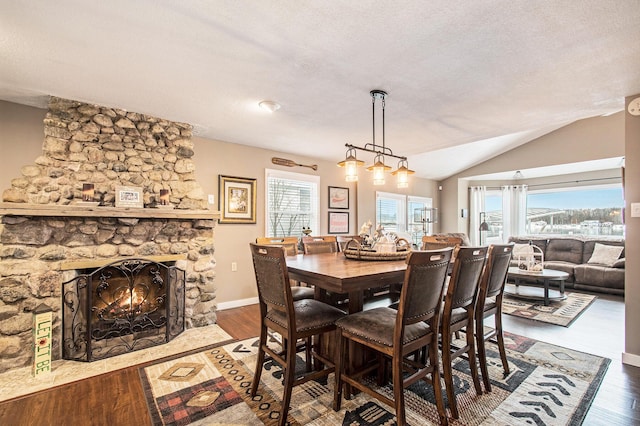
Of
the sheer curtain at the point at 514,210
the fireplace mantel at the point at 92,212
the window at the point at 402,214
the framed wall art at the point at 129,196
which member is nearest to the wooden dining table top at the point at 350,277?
the fireplace mantel at the point at 92,212

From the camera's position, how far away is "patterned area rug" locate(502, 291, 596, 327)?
3.69 metres

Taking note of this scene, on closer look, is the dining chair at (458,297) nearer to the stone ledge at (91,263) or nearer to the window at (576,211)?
the stone ledge at (91,263)

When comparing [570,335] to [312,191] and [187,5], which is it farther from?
[187,5]

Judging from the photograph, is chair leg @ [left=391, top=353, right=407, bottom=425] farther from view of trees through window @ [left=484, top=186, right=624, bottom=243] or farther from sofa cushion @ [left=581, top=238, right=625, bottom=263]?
view of trees through window @ [left=484, top=186, right=624, bottom=243]

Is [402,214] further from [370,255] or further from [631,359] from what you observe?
[370,255]

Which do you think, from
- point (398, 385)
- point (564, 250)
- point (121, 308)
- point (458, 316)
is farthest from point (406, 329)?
point (564, 250)

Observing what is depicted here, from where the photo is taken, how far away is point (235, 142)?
164 inches

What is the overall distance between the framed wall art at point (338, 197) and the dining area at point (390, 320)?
3.05m

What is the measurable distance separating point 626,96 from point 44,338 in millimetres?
5258

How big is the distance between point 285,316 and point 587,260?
252 inches

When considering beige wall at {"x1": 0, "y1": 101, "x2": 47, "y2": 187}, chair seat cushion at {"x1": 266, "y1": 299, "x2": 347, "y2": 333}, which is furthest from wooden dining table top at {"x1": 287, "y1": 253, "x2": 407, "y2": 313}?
beige wall at {"x1": 0, "y1": 101, "x2": 47, "y2": 187}

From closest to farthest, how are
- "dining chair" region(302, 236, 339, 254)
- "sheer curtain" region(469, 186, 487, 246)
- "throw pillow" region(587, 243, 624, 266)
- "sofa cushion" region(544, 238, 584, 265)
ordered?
1. "dining chair" region(302, 236, 339, 254)
2. "throw pillow" region(587, 243, 624, 266)
3. "sofa cushion" region(544, 238, 584, 265)
4. "sheer curtain" region(469, 186, 487, 246)

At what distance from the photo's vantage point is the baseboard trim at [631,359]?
2529 millimetres

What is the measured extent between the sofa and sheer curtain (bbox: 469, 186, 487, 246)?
147cm
